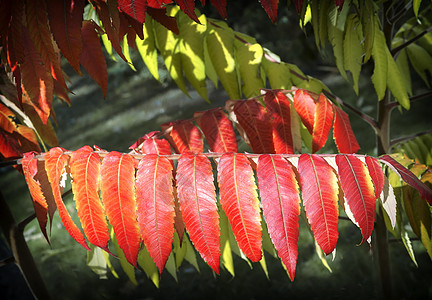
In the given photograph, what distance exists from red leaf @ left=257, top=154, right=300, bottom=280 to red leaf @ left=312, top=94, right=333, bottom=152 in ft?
1.18

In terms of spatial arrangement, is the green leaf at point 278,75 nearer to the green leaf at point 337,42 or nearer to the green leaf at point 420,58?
the green leaf at point 337,42

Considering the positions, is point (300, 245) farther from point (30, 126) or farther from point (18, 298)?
point (30, 126)

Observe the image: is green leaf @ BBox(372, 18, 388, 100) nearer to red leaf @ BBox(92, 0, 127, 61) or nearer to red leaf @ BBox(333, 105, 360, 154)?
red leaf @ BBox(333, 105, 360, 154)

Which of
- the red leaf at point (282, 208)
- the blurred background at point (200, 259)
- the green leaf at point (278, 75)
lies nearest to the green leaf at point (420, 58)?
the blurred background at point (200, 259)

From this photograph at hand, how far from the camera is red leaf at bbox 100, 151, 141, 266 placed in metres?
0.98

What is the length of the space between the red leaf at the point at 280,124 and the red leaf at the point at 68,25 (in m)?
0.58

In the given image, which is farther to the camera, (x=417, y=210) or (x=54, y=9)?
(x=417, y=210)

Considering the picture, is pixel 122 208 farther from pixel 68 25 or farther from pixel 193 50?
pixel 193 50

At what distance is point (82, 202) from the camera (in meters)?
1.00

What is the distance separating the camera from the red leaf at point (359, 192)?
0.94 metres

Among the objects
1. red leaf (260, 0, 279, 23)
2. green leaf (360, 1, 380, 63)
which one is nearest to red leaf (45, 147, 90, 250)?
red leaf (260, 0, 279, 23)

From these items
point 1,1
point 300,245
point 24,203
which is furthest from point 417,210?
point 24,203

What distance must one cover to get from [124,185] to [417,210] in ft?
2.66

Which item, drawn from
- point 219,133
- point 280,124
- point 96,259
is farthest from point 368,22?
point 96,259
